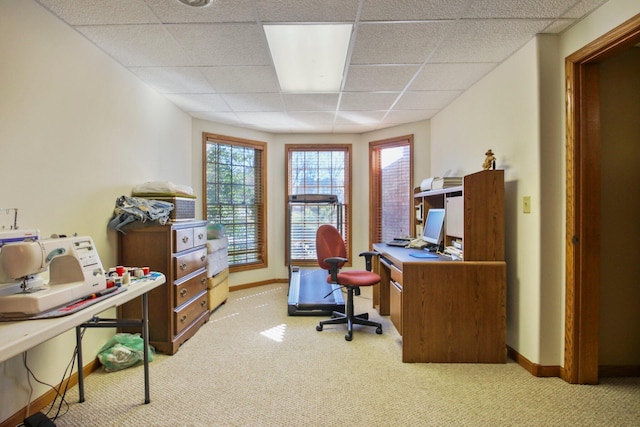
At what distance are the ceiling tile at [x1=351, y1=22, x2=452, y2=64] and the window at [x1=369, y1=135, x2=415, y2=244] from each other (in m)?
2.04

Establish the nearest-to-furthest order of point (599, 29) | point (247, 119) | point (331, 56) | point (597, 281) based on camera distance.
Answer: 1. point (599, 29)
2. point (597, 281)
3. point (331, 56)
4. point (247, 119)

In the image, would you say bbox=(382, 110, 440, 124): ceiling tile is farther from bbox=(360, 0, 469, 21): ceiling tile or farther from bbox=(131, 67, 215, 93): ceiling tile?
bbox=(131, 67, 215, 93): ceiling tile

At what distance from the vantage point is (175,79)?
2.84 m

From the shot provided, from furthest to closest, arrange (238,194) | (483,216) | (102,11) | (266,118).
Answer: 1. (238,194)
2. (266,118)
3. (483,216)
4. (102,11)

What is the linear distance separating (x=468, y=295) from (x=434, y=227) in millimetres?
950

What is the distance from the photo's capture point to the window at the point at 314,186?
4.91 meters

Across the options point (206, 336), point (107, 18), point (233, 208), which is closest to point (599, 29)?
point (107, 18)

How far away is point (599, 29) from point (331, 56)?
1813 millimetres

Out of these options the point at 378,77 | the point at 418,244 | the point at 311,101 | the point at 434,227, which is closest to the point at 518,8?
the point at 378,77

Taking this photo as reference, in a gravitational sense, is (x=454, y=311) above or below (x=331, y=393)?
above

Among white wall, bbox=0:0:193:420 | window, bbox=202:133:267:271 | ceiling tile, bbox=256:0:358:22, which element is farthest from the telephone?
white wall, bbox=0:0:193:420

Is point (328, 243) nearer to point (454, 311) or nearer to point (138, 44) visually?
point (454, 311)

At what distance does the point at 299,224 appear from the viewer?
493cm

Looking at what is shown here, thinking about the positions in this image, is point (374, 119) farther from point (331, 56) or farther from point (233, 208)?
point (233, 208)
